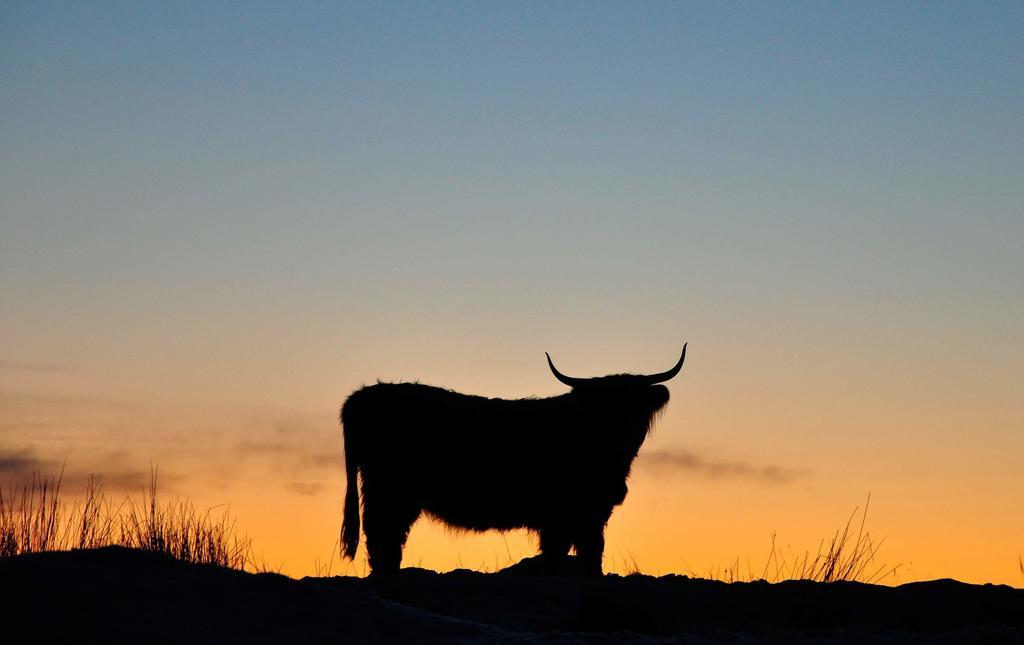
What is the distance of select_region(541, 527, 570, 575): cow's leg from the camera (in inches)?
473

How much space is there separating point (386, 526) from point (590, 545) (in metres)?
2.03

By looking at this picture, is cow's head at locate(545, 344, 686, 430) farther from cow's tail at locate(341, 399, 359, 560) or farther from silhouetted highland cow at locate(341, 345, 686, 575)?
cow's tail at locate(341, 399, 359, 560)

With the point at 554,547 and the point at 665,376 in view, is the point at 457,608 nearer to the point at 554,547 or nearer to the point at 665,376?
the point at 554,547

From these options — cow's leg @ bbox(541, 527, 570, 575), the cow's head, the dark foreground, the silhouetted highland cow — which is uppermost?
the cow's head

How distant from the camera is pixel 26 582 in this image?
6102mm

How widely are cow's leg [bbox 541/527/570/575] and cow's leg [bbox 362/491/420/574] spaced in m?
1.31

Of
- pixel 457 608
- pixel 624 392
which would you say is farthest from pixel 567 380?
pixel 457 608

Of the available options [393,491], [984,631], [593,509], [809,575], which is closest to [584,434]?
[593,509]

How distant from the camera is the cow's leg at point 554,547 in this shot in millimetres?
12008

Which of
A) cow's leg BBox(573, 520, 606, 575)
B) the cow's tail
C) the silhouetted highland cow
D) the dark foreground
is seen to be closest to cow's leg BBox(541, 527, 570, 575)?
the silhouetted highland cow

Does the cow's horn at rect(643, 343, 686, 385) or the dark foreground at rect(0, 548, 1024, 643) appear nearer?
the dark foreground at rect(0, 548, 1024, 643)

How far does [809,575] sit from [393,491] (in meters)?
4.58

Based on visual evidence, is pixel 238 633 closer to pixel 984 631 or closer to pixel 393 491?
pixel 984 631

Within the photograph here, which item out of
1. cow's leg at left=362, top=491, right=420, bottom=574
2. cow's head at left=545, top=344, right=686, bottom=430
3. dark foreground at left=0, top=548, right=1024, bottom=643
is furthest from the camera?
cow's head at left=545, top=344, right=686, bottom=430
